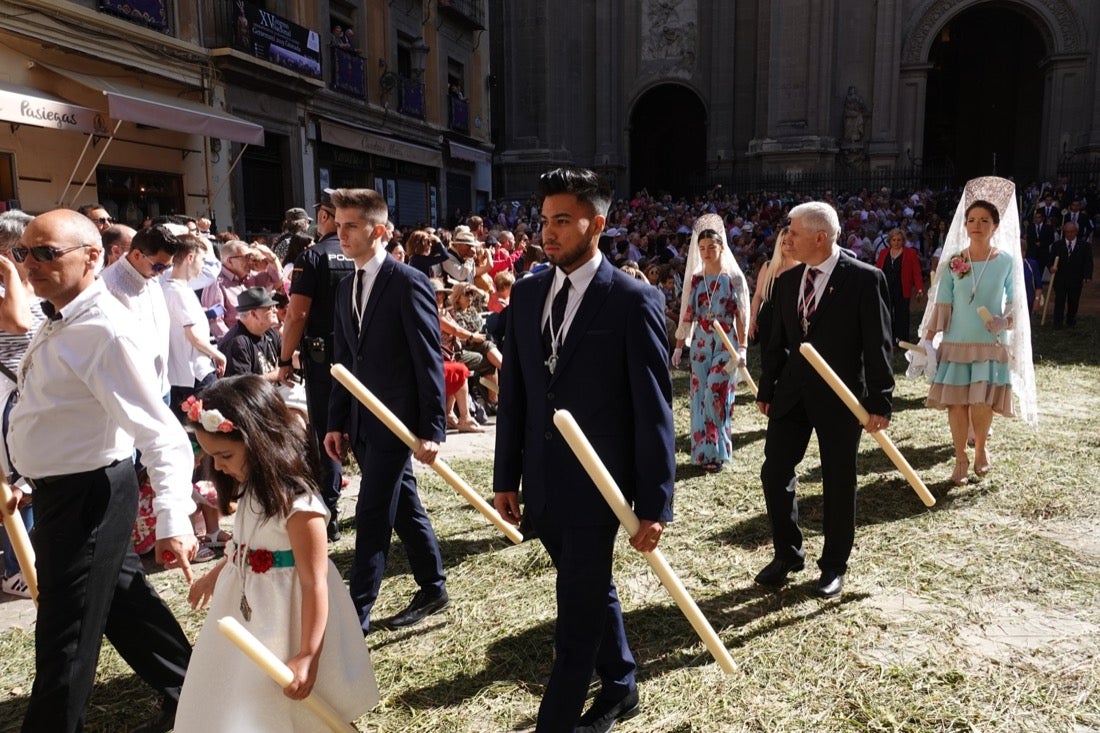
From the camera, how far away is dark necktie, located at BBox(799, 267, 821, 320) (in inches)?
178

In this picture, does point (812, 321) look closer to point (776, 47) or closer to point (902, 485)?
point (902, 485)

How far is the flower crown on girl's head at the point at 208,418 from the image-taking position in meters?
2.49

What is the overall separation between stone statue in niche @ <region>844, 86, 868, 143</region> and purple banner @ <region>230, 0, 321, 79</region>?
19861 mm

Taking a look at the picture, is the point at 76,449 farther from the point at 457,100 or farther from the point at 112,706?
the point at 457,100

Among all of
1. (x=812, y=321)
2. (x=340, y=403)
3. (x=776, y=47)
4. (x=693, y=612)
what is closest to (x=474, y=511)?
(x=340, y=403)

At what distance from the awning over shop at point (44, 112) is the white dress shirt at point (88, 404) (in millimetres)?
10131

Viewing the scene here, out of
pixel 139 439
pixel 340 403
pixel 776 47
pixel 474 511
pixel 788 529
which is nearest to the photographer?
pixel 139 439

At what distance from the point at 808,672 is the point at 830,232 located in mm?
2313

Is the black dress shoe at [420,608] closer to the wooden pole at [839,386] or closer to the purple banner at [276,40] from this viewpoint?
the wooden pole at [839,386]

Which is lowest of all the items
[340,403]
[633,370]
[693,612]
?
[693,612]

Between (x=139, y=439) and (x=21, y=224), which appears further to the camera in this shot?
(x=21, y=224)

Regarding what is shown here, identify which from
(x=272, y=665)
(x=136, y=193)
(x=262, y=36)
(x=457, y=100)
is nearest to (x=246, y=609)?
(x=272, y=665)

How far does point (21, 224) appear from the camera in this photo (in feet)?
15.8

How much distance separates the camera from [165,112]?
13.3m
